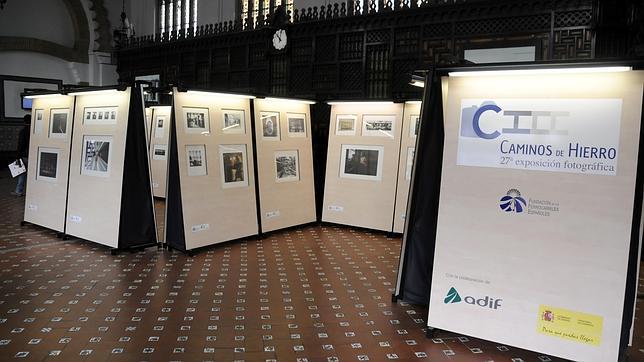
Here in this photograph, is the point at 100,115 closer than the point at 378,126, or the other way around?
the point at 100,115

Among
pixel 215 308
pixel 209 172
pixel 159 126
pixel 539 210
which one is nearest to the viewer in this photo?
pixel 539 210

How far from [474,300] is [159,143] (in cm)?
886

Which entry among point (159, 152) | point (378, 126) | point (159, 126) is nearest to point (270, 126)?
point (378, 126)

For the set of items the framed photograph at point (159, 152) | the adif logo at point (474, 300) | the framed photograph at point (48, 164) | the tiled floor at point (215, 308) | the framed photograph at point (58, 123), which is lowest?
the tiled floor at point (215, 308)

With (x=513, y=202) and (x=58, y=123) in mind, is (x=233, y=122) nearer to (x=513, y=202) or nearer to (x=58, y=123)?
(x=58, y=123)

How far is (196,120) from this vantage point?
6.64 m

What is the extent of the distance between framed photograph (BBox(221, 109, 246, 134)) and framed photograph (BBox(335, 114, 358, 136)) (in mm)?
1915

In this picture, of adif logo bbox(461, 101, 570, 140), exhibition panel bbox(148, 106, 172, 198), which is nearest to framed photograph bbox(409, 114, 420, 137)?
adif logo bbox(461, 101, 570, 140)

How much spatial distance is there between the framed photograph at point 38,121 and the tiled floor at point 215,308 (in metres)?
1.94

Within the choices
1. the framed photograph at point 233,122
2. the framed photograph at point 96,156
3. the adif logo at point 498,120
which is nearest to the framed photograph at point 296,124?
the framed photograph at point 233,122

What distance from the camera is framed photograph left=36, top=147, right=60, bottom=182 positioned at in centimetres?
755

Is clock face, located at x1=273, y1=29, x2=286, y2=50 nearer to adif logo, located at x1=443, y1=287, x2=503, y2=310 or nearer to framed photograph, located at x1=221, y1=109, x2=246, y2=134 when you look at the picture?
framed photograph, located at x1=221, y1=109, x2=246, y2=134

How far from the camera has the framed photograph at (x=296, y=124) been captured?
830cm

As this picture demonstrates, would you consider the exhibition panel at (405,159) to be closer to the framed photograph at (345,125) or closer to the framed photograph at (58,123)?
the framed photograph at (345,125)
